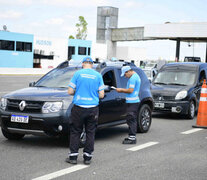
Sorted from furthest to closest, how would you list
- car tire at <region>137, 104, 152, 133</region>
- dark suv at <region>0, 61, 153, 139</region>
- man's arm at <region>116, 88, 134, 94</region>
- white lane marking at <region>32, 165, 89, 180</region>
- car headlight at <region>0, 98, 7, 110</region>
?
1. car tire at <region>137, 104, 152, 133</region>
2. man's arm at <region>116, 88, 134, 94</region>
3. car headlight at <region>0, 98, 7, 110</region>
4. dark suv at <region>0, 61, 153, 139</region>
5. white lane marking at <region>32, 165, 89, 180</region>

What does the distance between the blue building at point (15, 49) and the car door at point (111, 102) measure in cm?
5060

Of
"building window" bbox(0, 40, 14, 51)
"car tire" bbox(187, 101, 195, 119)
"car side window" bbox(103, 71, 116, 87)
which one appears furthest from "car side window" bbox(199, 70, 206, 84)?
"building window" bbox(0, 40, 14, 51)

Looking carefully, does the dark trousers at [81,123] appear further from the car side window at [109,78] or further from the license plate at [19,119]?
the car side window at [109,78]

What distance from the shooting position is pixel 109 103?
358 inches

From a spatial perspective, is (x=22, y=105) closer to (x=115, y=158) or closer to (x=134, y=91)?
(x=115, y=158)

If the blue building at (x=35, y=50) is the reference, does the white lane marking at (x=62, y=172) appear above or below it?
below

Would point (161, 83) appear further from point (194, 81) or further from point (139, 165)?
point (139, 165)

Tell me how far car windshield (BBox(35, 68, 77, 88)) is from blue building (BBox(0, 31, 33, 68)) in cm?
5036

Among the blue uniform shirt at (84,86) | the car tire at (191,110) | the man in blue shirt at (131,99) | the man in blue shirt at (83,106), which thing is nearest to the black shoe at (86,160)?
the man in blue shirt at (83,106)

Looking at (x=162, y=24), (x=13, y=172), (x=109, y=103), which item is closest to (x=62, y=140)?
(x=109, y=103)

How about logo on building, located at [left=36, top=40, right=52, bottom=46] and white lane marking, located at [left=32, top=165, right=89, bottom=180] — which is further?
logo on building, located at [left=36, top=40, right=52, bottom=46]

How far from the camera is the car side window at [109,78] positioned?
9.43m

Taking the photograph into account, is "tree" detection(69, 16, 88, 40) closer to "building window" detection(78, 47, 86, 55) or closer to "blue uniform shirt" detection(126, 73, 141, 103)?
"building window" detection(78, 47, 86, 55)

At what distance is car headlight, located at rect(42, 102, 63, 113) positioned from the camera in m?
7.98
